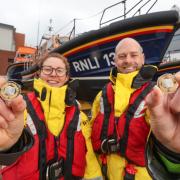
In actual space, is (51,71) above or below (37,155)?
above

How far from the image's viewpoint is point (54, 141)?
67.3 inches

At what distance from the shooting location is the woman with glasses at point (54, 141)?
165 centimetres

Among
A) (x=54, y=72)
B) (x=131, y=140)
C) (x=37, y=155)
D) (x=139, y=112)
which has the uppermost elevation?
(x=54, y=72)

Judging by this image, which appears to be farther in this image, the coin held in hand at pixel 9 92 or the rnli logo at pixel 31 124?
the rnli logo at pixel 31 124

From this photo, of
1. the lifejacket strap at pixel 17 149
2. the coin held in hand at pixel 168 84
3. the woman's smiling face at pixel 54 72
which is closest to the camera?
the coin held in hand at pixel 168 84

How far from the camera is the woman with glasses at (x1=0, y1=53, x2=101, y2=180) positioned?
5.41 feet

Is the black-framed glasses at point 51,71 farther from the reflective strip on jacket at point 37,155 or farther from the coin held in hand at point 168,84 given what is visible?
the coin held in hand at point 168,84

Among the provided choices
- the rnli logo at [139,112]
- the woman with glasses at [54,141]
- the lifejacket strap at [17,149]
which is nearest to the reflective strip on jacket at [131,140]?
the rnli logo at [139,112]

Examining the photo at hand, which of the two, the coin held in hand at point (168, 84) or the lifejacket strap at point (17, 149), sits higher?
the coin held in hand at point (168, 84)

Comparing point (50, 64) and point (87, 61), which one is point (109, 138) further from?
point (87, 61)

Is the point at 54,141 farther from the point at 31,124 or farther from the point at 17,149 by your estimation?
the point at 17,149

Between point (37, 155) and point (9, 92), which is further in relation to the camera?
point (37, 155)

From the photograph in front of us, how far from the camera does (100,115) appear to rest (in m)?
1.91

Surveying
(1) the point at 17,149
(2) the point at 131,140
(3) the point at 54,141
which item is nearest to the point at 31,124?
(3) the point at 54,141
